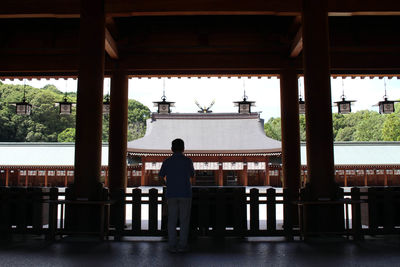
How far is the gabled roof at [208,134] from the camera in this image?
77.2ft

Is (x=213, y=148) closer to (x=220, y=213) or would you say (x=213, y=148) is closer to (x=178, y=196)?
(x=220, y=213)

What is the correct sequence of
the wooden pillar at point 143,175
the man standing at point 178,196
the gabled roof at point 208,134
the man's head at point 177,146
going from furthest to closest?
the wooden pillar at point 143,175 < the gabled roof at point 208,134 < the man's head at point 177,146 < the man standing at point 178,196

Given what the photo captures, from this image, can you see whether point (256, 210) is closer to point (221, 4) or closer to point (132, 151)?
point (221, 4)

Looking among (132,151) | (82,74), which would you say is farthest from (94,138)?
(132,151)

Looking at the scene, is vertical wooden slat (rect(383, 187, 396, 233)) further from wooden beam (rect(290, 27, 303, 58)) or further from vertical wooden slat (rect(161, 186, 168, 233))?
vertical wooden slat (rect(161, 186, 168, 233))

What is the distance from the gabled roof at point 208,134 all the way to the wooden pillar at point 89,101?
17.2 metres

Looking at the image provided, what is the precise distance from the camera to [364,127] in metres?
50.5

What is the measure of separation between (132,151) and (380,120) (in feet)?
141

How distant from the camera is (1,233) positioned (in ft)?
16.7

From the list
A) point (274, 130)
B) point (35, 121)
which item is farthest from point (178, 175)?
point (274, 130)

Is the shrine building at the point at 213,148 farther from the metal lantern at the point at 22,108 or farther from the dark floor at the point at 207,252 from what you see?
the dark floor at the point at 207,252

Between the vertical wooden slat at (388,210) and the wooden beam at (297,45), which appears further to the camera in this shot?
the wooden beam at (297,45)

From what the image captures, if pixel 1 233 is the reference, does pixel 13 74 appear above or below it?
above

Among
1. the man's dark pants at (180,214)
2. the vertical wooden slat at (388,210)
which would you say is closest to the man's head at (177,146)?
the man's dark pants at (180,214)
